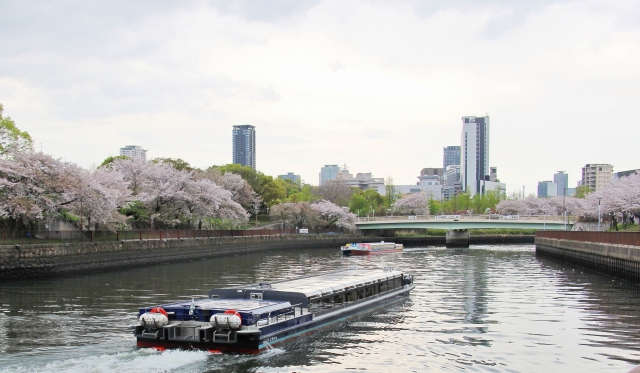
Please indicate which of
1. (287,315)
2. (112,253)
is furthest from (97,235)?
(287,315)

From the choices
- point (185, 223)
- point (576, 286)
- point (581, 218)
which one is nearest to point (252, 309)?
point (576, 286)

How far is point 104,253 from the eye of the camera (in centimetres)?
5225

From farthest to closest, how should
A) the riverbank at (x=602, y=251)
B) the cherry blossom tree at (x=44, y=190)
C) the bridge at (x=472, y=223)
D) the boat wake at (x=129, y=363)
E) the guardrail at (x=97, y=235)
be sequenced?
1. the bridge at (x=472, y=223)
2. the guardrail at (x=97, y=235)
3. the cherry blossom tree at (x=44, y=190)
4. the riverbank at (x=602, y=251)
5. the boat wake at (x=129, y=363)

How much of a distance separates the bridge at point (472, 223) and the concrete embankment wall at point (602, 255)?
75.8 feet

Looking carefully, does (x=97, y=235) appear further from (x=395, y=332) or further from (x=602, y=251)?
(x=602, y=251)

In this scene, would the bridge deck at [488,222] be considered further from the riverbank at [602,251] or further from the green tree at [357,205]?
the green tree at [357,205]

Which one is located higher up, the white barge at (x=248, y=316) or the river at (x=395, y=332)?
the white barge at (x=248, y=316)

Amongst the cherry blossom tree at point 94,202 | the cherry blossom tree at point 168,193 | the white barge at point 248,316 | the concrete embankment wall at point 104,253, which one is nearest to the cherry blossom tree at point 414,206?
the concrete embankment wall at point 104,253

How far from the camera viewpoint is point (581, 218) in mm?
99875

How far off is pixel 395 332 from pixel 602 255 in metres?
32.3

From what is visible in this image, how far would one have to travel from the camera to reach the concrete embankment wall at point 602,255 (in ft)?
133

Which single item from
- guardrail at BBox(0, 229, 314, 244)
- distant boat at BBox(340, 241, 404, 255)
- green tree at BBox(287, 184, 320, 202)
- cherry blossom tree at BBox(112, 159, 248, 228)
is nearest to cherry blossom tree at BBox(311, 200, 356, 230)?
green tree at BBox(287, 184, 320, 202)

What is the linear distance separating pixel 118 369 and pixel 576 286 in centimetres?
3275

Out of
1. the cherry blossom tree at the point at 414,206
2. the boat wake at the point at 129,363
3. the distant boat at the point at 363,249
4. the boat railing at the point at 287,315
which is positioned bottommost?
the distant boat at the point at 363,249
